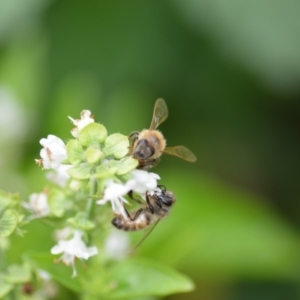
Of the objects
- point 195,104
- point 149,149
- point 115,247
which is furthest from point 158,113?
point 195,104

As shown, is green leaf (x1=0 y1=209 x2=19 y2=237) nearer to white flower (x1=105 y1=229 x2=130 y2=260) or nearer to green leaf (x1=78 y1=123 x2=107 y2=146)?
green leaf (x1=78 y1=123 x2=107 y2=146)

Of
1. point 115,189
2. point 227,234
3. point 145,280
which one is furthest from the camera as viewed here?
point 227,234

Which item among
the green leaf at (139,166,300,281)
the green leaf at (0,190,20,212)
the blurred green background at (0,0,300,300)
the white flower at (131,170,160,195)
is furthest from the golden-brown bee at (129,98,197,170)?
the green leaf at (139,166,300,281)

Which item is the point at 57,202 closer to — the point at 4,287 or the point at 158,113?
the point at 4,287

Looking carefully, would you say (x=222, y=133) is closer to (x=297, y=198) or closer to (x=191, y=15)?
(x=297, y=198)

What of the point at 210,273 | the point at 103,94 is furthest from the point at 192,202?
the point at 103,94

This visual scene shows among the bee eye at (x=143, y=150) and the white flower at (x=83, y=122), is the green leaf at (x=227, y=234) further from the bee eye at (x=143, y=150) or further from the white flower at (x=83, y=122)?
the white flower at (x=83, y=122)
